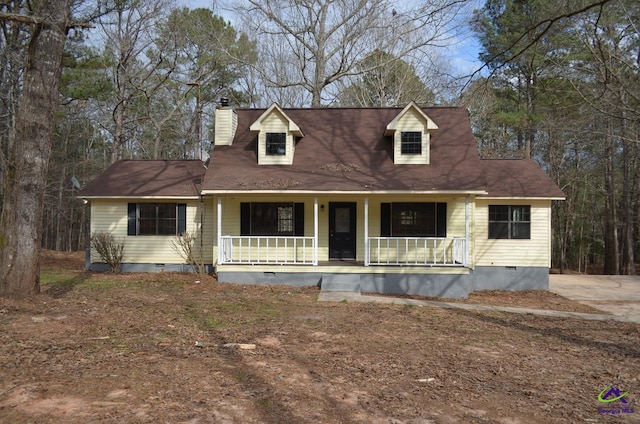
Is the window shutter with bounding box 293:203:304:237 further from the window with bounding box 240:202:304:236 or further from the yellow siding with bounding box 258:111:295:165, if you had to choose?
the yellow siding with bounding box 258:111:295:165

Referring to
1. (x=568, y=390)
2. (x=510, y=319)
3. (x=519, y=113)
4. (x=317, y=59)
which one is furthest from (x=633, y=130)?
(x=568, y=390)

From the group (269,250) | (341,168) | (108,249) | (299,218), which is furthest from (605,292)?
(108,249)

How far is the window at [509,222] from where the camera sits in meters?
15.5

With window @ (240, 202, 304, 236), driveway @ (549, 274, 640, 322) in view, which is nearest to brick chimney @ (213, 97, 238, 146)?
window @ (240, 202, 304, 236)

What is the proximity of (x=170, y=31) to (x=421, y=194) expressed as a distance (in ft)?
63.1

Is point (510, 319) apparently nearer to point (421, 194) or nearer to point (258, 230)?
point (421, 194)

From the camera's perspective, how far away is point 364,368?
19.5 ft

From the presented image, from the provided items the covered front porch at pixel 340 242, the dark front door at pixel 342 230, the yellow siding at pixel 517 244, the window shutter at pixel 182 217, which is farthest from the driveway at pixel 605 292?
the window shutter at pixel 182 217

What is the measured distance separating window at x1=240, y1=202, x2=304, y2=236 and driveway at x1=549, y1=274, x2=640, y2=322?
8452 mm

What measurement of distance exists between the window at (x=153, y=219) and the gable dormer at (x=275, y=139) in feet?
10.8

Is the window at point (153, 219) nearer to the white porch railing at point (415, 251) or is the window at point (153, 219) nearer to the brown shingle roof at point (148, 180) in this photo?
the brown shingle roof at point (148, 180)

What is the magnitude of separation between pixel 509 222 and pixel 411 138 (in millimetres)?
4176

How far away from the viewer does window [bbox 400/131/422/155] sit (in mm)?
15117

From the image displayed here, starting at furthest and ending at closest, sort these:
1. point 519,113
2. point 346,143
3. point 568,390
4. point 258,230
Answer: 1. point 519,113
2. point 346,143
3. point 258,230
4. point 568,390
